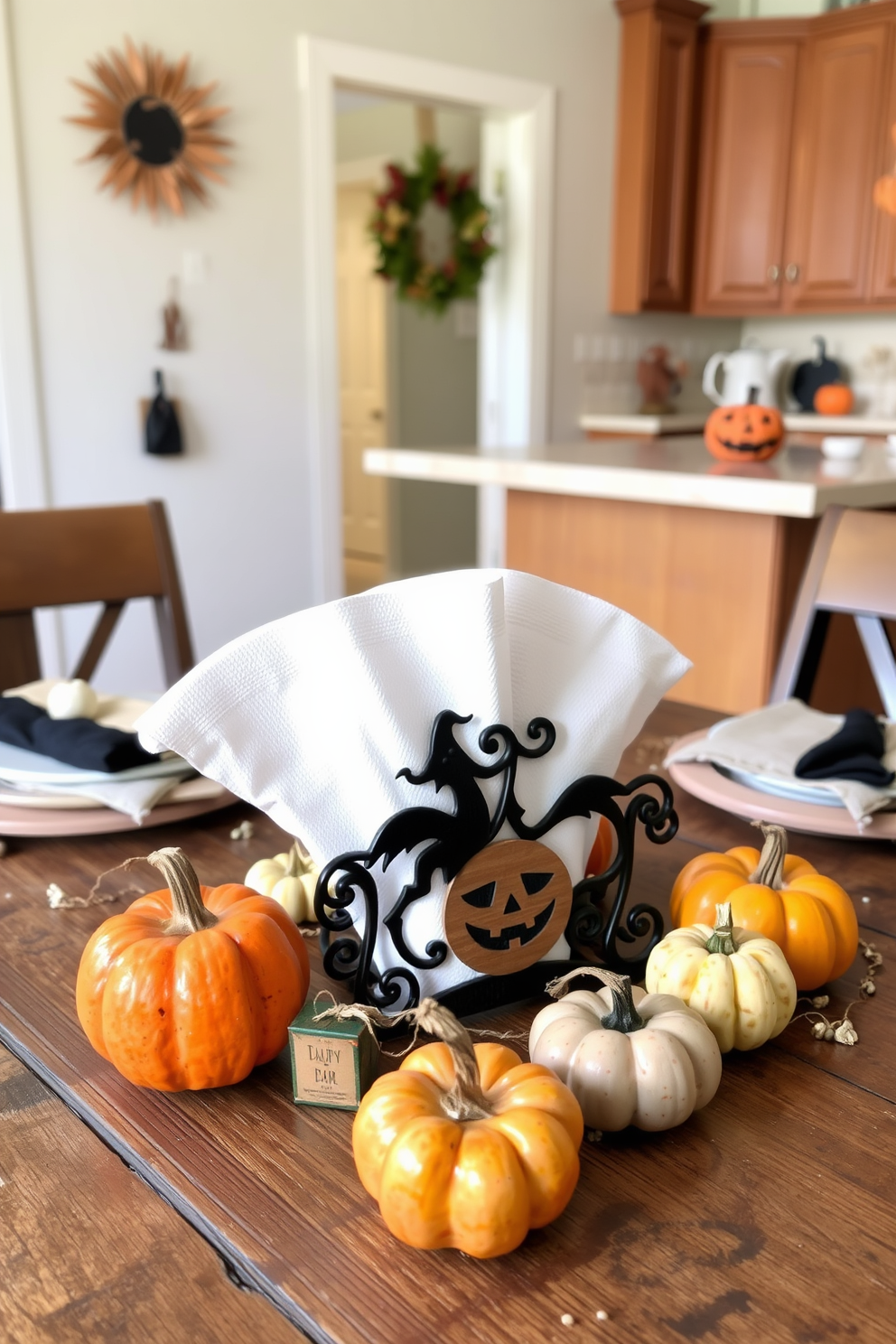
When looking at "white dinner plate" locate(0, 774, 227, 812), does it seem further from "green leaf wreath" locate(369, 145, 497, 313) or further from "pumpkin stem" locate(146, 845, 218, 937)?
"green leaf wreath" locate(369, 145, 497, 313)

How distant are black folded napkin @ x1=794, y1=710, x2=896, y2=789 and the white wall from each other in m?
2.90

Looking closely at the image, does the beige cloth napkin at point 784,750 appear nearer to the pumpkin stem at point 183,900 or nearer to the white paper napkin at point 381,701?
the white paper napkin at point 381,701

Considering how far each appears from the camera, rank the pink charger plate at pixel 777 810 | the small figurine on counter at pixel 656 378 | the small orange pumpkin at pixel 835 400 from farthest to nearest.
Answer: the small figurine on counter at pixel 656 378 → the small orange pumpkin at pixel 835 400 → the pink charger plate at pixel 777 810

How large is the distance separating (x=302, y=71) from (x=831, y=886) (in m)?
3.64

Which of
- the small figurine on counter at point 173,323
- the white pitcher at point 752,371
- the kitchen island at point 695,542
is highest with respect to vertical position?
the small figurine on counter at point 173,323

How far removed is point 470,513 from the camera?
6.48 m

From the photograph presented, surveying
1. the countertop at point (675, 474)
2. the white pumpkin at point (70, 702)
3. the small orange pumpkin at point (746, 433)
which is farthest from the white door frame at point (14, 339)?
the white pumpkin at point (70, 702)

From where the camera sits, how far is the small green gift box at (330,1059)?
60cm

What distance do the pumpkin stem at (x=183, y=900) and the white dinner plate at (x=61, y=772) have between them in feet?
1.25

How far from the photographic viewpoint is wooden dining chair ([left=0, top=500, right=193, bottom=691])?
1654mm

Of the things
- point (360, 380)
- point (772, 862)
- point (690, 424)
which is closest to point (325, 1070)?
point (772, 862)

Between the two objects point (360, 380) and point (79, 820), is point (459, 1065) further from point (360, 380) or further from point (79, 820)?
point (360, 380)

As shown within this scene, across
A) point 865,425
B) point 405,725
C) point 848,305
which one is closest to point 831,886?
point 405,725

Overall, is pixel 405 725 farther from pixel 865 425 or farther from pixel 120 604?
pixel 865 425
